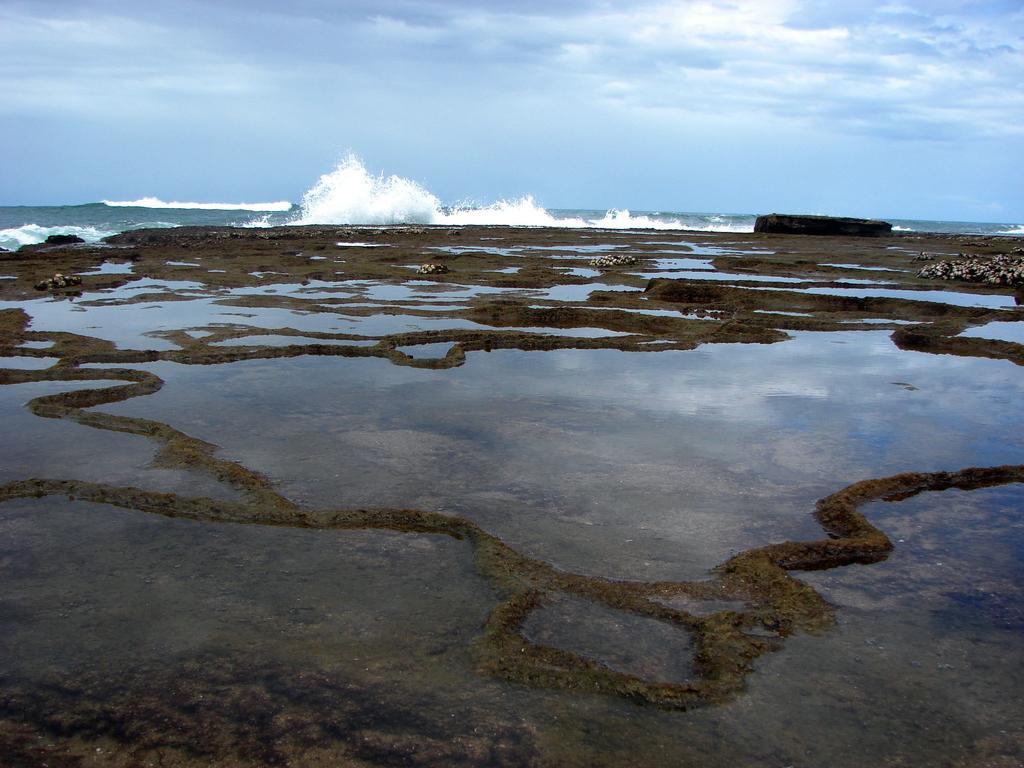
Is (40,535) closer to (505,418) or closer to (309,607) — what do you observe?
(309,607)

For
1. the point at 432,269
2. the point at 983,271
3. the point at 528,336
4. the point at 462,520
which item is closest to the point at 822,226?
the point at 983,271

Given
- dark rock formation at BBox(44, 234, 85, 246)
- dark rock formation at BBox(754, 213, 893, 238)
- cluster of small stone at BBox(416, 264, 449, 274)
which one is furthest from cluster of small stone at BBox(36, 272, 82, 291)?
dark rock formation at BBox(754, 213, 893, 238)

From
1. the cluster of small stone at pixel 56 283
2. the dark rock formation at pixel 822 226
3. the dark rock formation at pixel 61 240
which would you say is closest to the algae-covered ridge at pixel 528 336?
the cluster of small stone at pixel 56 283

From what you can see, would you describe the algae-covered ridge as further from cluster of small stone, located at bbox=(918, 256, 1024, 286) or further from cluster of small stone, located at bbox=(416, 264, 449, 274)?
cluster of small stone, located at bbox=(918, 256, 1024, 286)

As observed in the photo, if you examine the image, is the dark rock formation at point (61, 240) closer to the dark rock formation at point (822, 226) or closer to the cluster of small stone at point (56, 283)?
the cluster of small stone at point (56, 283)

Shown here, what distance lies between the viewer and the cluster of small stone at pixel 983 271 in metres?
18.3

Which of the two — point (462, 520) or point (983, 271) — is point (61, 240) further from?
point (462, 520)

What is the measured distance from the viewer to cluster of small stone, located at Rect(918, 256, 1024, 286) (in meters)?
18.3

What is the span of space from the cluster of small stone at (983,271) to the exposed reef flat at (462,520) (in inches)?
319

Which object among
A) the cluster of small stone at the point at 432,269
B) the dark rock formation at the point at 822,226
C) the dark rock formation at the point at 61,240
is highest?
the dark rock formation at the point at 822,226

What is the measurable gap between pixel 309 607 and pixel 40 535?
198 centimetres

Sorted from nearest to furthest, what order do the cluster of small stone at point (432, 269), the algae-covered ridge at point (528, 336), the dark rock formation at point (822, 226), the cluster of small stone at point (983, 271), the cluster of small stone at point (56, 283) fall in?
the algae-covered ridge at point (528, 336) < the cluster of small stone at point (56, 283) < the cluster of small stone at point (983, 271) < the cluster of small stone at point (432, 269) < the dark rock formation at point (822, 226)

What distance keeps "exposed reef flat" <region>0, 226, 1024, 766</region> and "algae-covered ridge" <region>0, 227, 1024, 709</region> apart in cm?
3

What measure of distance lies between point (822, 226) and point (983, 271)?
31166mm
